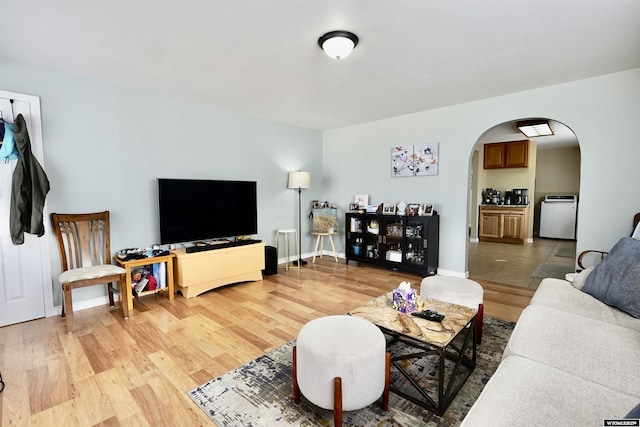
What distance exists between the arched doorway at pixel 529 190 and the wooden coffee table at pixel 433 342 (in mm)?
2472

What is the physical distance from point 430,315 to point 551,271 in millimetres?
3623

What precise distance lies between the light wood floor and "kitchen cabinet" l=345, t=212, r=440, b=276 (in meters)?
0.46

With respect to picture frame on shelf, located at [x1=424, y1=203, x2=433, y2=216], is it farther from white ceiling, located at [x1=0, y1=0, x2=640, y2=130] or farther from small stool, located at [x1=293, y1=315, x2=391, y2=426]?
small stool, located at [x1=293, y1=315, x2=391, y2=426]

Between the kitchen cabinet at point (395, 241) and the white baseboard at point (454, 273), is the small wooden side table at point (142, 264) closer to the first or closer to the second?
the kitchen cabinet at point (395, 241)

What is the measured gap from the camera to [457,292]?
245 cm

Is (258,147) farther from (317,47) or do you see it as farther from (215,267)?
(317,47)

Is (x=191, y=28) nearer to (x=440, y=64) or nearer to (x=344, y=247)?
(x=440, y=64)

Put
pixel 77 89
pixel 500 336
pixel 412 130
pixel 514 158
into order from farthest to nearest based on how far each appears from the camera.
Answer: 1. pixel 514 158
2. pixel 412 130
3. pixel 77 89
4. pixel 500 336

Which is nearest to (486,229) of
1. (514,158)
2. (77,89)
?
(514,158)

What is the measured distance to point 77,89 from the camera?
9.77 ft

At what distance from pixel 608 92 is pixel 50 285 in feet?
19.0

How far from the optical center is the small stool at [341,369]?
1.46 meters

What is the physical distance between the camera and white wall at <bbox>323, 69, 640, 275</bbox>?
119 inches

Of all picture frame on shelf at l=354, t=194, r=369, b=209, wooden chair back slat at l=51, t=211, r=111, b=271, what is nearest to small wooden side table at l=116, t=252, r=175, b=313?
wooden chair back slat at l=51, t=211, r=111, b=271
